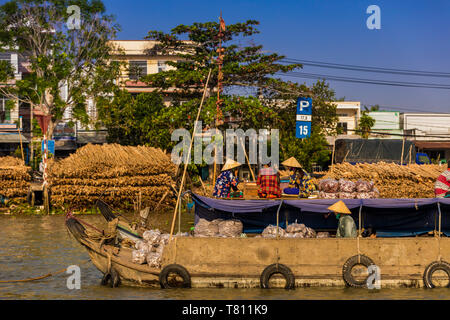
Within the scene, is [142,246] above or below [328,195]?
below

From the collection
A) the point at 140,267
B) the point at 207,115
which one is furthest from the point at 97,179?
the point at 140,267

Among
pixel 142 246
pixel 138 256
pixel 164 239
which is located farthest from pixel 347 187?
pixel 138 256

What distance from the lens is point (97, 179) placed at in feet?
70.5

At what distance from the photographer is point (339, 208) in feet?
33.5

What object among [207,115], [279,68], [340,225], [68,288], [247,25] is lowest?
[68,288]

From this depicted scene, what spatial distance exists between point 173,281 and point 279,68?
16962 mm

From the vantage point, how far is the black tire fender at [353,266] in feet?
33.3

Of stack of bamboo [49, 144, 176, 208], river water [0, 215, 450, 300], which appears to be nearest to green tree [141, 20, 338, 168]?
stack of bamboo [49, 144, 176, 208]

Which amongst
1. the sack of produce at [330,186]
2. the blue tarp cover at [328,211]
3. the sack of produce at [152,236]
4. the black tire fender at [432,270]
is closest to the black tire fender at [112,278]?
the sack of produce at [152,236]

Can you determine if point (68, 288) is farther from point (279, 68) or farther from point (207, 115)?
point (279, 68)

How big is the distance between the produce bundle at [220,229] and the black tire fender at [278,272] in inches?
40.9

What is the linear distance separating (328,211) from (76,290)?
4663 millimetres

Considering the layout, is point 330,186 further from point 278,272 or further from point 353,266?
point 278,272

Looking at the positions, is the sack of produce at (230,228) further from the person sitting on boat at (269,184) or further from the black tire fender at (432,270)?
the black tire fender at (432,270)
